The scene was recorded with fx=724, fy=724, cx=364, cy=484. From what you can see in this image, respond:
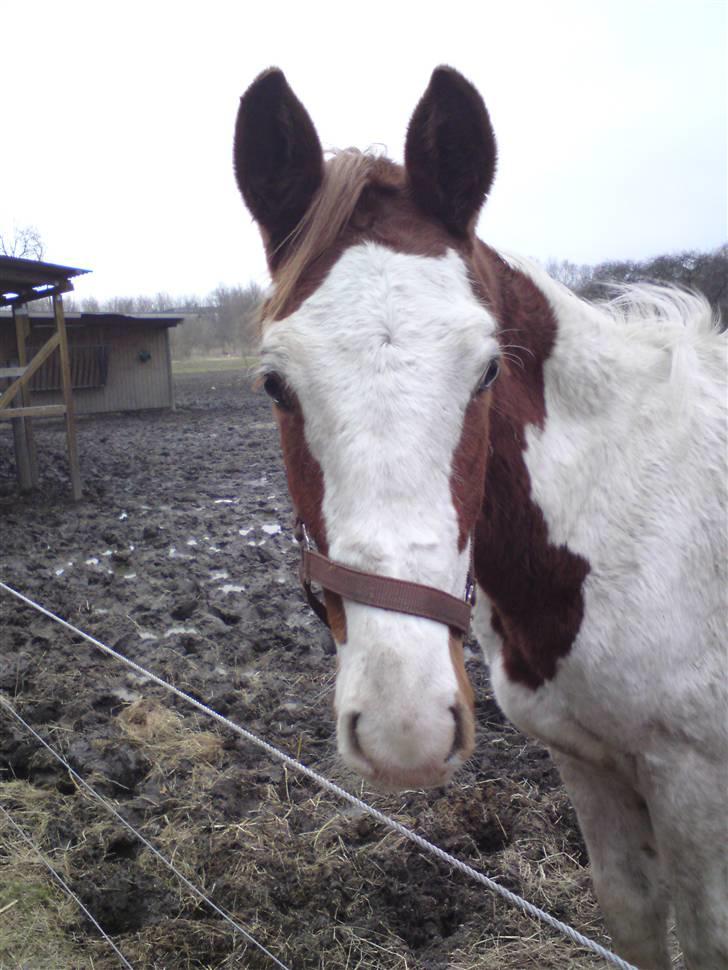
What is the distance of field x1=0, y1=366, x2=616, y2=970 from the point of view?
2625 mm

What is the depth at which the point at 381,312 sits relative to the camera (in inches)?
56.6

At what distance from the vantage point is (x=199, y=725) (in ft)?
13.3

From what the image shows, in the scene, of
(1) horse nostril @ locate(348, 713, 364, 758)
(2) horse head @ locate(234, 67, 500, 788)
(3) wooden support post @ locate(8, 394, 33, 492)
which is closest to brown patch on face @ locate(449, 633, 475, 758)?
(2) horse head @ locate(234, 67, 500, 788)

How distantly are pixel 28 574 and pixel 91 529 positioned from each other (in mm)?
1645

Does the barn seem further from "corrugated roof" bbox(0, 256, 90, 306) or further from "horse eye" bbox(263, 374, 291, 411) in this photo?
"horse eye" bbox(263, 374, 291, 411)

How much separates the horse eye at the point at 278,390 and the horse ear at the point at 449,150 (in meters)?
0.55

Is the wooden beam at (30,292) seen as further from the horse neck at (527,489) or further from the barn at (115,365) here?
the barn at (115,365)

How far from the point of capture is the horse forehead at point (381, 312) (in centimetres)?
142

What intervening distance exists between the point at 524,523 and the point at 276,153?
110cm

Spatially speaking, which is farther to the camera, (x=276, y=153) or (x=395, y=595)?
(x=276, y=153)

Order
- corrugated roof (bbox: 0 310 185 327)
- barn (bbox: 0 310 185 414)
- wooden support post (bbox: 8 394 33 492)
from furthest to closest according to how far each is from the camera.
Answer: barn (bbox: 0 310 185 414), corrugated roof (bbox: 0 310 185 327), wooden support post (bbox: 8 394 33 492)

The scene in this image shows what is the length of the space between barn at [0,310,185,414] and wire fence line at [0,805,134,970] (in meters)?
19.9

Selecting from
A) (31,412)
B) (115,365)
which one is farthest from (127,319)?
(31,412)

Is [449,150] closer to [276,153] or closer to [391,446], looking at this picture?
[276,153]
